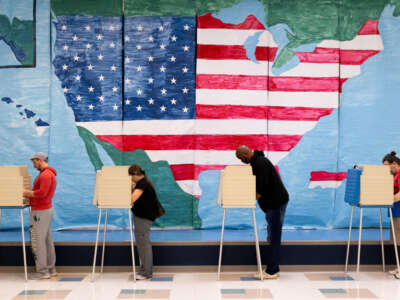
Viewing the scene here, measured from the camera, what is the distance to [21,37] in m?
6.91

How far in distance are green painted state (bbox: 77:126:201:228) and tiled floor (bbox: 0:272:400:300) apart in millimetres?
1619

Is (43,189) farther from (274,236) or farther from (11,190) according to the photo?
(274,236)

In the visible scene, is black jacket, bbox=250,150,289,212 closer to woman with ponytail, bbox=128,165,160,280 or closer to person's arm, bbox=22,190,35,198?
woman with ponytail, bbox=128,165,160,280

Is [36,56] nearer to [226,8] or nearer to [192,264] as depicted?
[226,8]

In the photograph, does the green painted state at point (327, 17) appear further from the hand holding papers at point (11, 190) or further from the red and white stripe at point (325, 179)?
the hand holding papers at point (11, 190)

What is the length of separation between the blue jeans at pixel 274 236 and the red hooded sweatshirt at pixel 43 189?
246 centimetres

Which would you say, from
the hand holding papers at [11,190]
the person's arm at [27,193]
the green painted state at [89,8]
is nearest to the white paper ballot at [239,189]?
the person's arm at [27,193]

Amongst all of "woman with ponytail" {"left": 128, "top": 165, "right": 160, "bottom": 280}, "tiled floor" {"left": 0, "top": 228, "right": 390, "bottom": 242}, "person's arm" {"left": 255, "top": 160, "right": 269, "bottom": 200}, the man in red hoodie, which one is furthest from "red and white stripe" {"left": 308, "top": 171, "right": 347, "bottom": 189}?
the man in red hoodie

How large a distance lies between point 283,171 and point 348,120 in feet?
4.20

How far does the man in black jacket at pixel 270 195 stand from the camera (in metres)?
5.06

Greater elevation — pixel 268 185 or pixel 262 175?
pixel 262 175

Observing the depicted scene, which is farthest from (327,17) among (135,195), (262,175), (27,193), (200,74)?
(27,193)

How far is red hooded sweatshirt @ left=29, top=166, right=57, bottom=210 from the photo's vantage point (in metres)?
5.09

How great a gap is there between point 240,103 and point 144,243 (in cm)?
288
